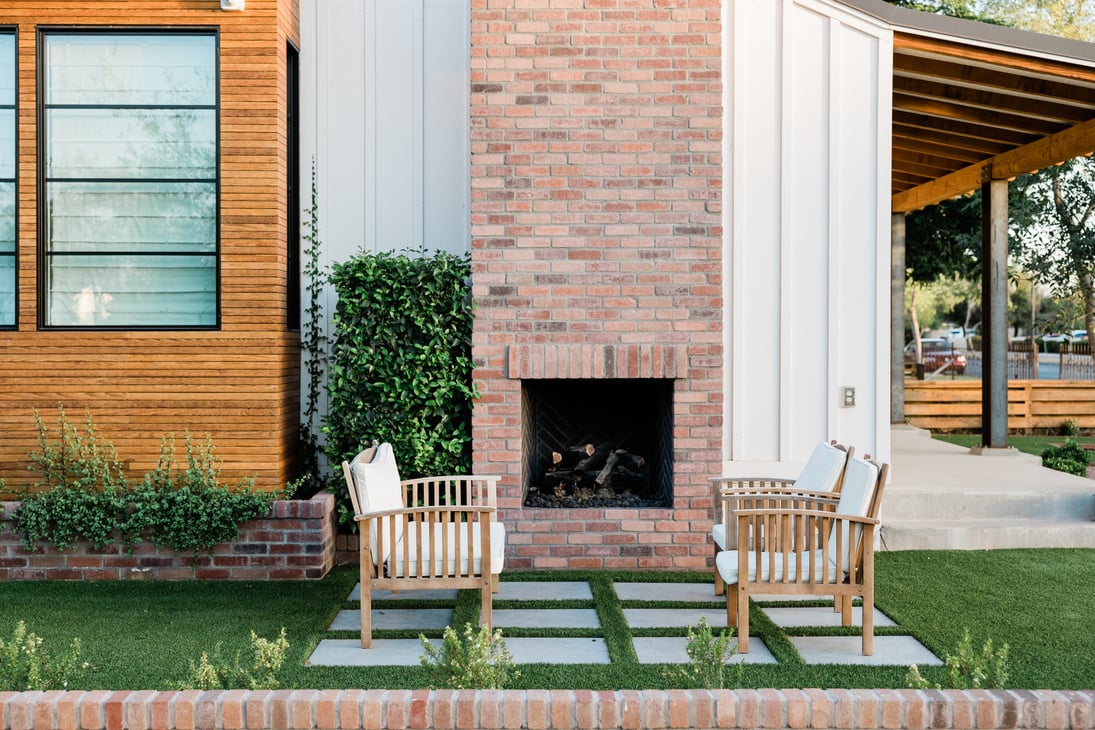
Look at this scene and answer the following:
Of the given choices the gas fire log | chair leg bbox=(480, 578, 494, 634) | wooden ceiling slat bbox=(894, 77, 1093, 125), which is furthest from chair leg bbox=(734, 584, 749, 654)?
wooden ceiling slat bbox=(894, 77, 1093, 125)

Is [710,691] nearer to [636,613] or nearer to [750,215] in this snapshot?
[636,613]

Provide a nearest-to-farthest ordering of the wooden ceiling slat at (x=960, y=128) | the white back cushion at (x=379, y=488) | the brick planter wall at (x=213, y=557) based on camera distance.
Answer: the white back cushion at (x=379, y=488) → the brick planter wall at (x=213, y=557) → the wooden ceiling slat at (x=960, y=128)

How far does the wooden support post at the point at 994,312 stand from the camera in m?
10.8

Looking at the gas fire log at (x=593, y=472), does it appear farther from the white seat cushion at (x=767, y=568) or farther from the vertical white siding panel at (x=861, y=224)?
the white seat cushion at (x=767, y=568)

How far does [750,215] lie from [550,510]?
97.1 inches

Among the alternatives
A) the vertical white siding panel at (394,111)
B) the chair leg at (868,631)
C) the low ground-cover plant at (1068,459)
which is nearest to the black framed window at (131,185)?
the vertical white siding panel at (394,111)

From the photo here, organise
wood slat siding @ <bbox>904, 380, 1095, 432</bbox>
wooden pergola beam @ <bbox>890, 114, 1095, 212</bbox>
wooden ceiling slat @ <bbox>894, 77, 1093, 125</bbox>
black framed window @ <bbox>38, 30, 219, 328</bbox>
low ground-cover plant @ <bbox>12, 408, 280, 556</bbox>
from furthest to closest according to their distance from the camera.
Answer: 1. wood slat siding @ <bbox>904, 380, 1095, 432</bbox>
2. wooden pergola beam @ <bbox>890, 114, 1095, 212</bbox>
3. wooden ceiling slat @ <bbox>894, 77, 1093, 125</bbox>
4. black framed window @ <bbox>38, 30, 219, 328</bbox>
5. low ground-cover plant @ <bbox>12, 408, 280, 556</bbox>

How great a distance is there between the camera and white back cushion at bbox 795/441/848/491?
552 cm

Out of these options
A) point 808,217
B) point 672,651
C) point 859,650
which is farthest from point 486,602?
point 808,217

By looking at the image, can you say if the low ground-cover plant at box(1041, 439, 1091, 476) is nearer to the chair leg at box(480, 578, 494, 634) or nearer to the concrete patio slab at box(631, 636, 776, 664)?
the concrete patio slab at box(631, 636, 776, 664)

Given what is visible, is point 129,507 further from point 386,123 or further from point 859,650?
point 859,650

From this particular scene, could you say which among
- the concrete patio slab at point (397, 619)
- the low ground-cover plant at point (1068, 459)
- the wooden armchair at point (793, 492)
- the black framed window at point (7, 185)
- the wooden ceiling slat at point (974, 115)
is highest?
the wooden ceiling slat at point (974, 115)

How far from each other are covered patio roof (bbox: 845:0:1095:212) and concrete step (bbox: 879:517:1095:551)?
10.8ft

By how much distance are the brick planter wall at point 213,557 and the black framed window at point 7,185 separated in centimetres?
136
